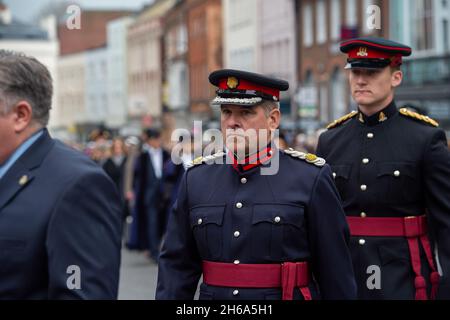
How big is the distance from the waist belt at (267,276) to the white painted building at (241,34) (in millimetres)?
54808

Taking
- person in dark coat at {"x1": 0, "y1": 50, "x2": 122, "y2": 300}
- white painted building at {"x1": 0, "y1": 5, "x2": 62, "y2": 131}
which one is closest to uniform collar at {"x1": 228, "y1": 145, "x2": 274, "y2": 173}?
person in dark coat at {"x1": 0, "y1": 50, "x2": 122, "y2": 300}

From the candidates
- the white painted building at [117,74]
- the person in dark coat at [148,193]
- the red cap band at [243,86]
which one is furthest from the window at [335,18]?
the white painted building at [117,74]

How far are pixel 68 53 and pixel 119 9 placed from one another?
6903 mm

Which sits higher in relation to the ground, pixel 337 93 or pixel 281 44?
pixel 281 44

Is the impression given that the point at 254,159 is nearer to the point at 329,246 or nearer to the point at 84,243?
the point at 329,246

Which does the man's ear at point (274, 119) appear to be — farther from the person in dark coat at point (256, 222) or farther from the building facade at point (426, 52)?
the building facade at point (426, 52)

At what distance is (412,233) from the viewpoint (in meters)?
6.59

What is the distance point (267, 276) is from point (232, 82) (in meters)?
0.91

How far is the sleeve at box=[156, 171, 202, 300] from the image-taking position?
209 inches

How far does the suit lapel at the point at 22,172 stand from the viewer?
13.8ft

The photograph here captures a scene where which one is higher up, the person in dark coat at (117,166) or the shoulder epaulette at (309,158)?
the shoulder epaulette at (309,158)

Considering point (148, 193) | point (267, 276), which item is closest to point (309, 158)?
point (267, 276)

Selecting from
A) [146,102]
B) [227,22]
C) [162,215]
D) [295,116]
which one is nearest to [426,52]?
[295,116]

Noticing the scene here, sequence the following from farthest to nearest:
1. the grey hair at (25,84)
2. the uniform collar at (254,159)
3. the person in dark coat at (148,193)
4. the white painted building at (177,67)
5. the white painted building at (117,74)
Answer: the white painted building at (117,74), the white painted building at (177,67), the person in dark coat at (148,193), the uniform collar at (254,159), the grey hair at (25,84)
